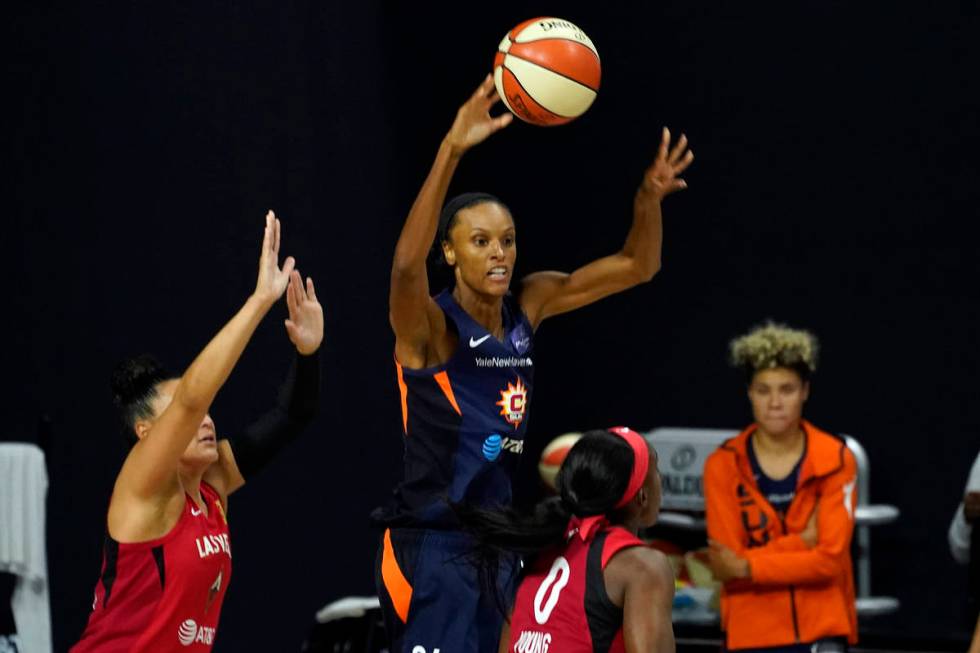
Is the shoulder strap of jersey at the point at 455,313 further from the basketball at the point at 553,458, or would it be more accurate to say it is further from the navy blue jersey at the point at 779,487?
the basketball at the point at 553,458

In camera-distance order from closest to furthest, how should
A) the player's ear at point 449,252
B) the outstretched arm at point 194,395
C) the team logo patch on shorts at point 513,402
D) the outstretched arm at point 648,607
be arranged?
the outstretched arm at point 648,607 < the outstretched arm at point 194,395 < the team logo patch on shorts at point 513,402 < the player's ear at point 449,252

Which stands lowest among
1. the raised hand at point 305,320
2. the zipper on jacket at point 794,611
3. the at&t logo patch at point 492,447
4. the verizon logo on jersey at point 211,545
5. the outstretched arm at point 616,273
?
the zipper on jacket at point 794,611

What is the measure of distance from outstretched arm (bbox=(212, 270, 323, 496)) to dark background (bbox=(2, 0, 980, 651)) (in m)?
1.62

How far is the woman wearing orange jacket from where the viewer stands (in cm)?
612

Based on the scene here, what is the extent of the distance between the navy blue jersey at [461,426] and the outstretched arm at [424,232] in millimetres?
92

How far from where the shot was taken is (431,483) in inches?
197

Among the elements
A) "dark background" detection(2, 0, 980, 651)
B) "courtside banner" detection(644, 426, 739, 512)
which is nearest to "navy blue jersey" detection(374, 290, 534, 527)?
"dark background" detection(2, 0, 980, 651)

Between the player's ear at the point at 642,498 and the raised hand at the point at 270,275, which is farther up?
the raised hand at the point at 270,275

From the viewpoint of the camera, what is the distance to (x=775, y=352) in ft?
21.0

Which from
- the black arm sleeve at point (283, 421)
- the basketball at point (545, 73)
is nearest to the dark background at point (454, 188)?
the black arm sleeve at point (283, 421)

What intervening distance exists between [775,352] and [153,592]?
2.71 meters

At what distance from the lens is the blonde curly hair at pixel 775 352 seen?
6406 millimetres

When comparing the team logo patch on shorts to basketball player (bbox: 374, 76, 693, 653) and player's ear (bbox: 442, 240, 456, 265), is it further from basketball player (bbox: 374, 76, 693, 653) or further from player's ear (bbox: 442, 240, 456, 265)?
player's ear (bbox: 442, 240, 456, 265)

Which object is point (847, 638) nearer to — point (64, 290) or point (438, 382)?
point (438, 382)
